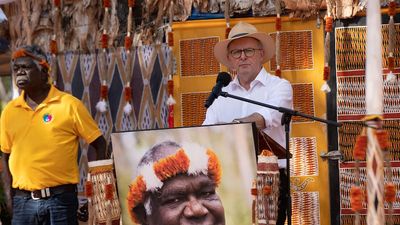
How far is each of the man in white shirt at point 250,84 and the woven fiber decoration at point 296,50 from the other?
828 millimetres

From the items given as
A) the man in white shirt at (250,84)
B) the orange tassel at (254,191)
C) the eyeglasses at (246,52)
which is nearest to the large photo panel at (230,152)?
the orange tassel at (254,191)

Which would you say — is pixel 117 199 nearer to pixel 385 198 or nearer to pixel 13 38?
pixel 385 198

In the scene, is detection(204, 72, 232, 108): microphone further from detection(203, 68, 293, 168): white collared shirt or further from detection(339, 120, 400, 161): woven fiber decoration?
detection(339, 120, 400, 161): woven fiber decoration

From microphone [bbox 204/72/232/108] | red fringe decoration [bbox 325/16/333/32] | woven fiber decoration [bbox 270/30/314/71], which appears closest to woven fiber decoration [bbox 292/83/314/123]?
woven fiber decoration [bbox 270/30/314/71]

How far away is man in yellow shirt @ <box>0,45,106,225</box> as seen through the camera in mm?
5914

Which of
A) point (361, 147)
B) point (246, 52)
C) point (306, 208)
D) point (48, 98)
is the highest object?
point (246, 52)

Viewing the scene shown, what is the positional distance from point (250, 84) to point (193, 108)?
50.8 inches

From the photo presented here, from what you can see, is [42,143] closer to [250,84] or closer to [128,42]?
[250,84]

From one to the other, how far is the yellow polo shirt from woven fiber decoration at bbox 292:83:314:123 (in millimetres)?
1729

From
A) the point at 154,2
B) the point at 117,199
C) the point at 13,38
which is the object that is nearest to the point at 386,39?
the point at 154,2

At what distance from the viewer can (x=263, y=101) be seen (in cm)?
576

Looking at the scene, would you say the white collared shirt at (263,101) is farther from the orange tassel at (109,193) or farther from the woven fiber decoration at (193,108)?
→ the woven fiber decoration at (193,108)

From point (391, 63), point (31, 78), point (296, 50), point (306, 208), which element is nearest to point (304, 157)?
point (306, 208)

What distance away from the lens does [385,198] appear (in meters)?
5.01
